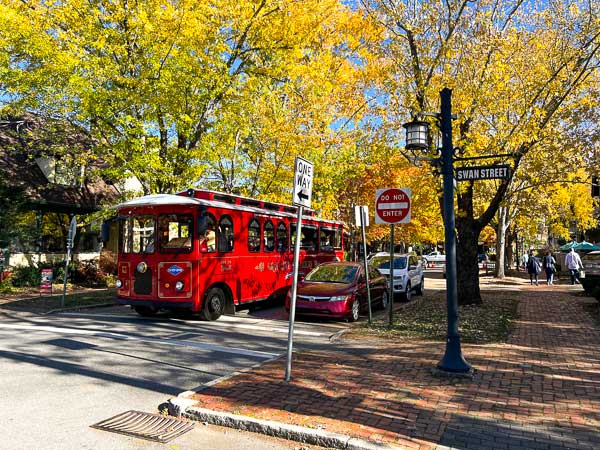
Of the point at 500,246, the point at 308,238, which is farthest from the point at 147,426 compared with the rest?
the point at 500,246

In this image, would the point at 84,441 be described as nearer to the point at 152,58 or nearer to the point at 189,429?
the point at 189,429

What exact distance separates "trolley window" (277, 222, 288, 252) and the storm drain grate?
1009 cm

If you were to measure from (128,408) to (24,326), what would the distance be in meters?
7.05

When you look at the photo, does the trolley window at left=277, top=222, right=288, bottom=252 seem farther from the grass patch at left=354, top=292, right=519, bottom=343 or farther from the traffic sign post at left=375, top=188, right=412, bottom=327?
the traffic sign post at left=375, top=188, right=412, bottom=327

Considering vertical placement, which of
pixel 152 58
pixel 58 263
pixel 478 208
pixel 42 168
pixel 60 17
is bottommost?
pixel 58 263

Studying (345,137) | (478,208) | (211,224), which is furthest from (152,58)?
(478,208)

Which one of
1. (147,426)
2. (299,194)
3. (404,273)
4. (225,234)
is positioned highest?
(299,194)

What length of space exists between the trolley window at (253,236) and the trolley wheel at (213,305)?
5.87ft

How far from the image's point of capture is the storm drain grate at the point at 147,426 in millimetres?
4602

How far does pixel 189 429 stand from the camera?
481 centimetres

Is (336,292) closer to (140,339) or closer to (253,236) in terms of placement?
(253,236)

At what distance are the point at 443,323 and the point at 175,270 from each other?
6.26 metres

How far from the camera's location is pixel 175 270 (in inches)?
438

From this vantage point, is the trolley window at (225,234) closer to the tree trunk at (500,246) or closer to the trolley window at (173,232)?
the trolley window at (173,232)
